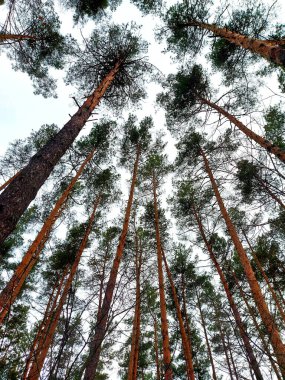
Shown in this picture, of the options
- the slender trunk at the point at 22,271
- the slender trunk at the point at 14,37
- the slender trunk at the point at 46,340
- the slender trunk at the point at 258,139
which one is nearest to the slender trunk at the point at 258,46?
the slender trunk at the point at 258,139

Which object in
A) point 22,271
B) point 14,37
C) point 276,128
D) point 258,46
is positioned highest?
point 276,128

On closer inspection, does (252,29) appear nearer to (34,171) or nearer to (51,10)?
(51,10)

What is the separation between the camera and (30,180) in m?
3.21

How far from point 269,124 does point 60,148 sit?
27.1ft

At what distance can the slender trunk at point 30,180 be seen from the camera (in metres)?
2.65

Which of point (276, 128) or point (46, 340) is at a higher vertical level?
point (276, 128)

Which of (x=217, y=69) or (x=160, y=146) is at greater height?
(x=160, y=146)

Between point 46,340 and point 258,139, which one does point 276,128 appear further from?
point 46,340

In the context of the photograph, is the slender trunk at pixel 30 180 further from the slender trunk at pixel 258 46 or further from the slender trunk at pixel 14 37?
the slender trunk at pixel 14 37

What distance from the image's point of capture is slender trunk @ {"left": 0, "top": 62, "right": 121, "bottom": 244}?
2.65 meters

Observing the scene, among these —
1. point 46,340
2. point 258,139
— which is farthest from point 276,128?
point 46,340

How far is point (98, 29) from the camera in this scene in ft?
28.4

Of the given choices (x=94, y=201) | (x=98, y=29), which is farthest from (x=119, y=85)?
(x=94, y=201)

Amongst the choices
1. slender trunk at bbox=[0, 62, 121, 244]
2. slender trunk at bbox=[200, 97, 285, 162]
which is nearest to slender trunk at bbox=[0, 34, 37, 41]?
slender trunk at bbox=[0, 62, 121, 244]
